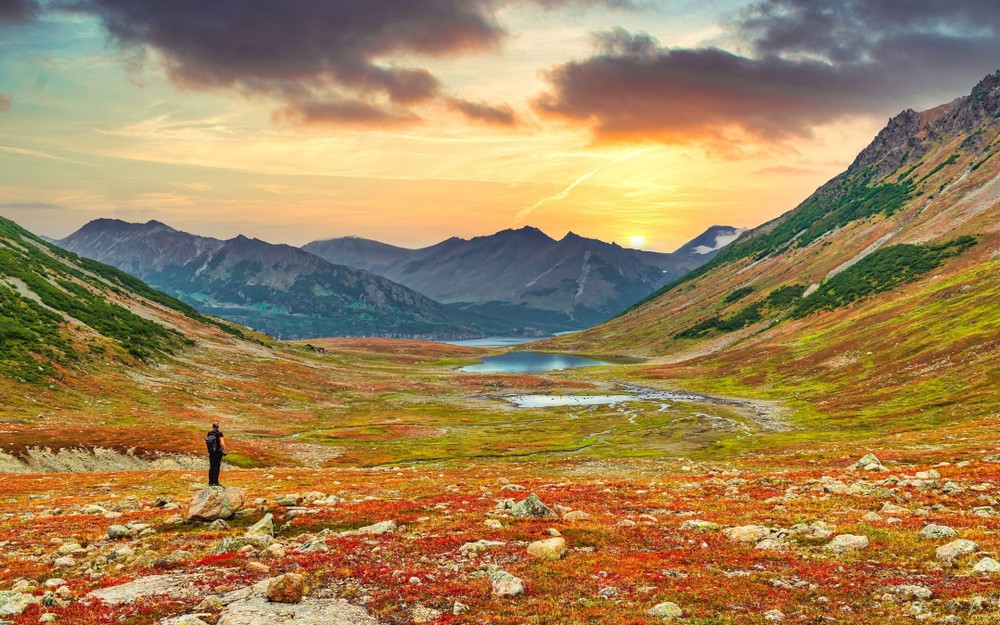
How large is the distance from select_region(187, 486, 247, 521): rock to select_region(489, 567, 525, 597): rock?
55.2ft

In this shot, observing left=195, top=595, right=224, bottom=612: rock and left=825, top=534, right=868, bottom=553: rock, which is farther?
left=825, top=534, right=868, bottom=553: rock

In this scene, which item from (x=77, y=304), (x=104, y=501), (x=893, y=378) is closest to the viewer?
(x=104, y=501)

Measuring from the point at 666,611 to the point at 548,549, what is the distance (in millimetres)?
7104

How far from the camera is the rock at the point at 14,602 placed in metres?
16.0

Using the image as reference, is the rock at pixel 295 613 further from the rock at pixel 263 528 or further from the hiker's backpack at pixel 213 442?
the hiker's backpack at pixel 213 442

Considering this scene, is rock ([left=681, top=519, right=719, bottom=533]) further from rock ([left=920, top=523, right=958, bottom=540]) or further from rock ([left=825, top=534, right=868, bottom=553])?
rock ([left=920, top=523, right=958, bottom=540])

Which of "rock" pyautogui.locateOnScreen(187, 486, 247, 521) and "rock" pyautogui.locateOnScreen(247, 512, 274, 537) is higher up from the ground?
"rock" pyautogui.locateOnScreen(247, 512, 274, 537)

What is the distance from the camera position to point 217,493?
29.8m

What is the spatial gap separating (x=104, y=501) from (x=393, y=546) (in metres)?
24.3

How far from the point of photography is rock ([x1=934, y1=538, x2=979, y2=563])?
18391 millimetres

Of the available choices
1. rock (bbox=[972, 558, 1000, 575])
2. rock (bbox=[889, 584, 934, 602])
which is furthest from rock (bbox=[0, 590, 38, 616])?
rock (bbox=[972, 558, 1000, 575])

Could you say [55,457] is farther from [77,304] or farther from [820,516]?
[77,304]

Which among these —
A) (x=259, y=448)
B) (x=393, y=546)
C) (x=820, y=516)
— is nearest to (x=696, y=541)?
(x=820, y=516)

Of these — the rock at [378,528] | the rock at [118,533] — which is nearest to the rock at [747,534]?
the rock at [378,528]
